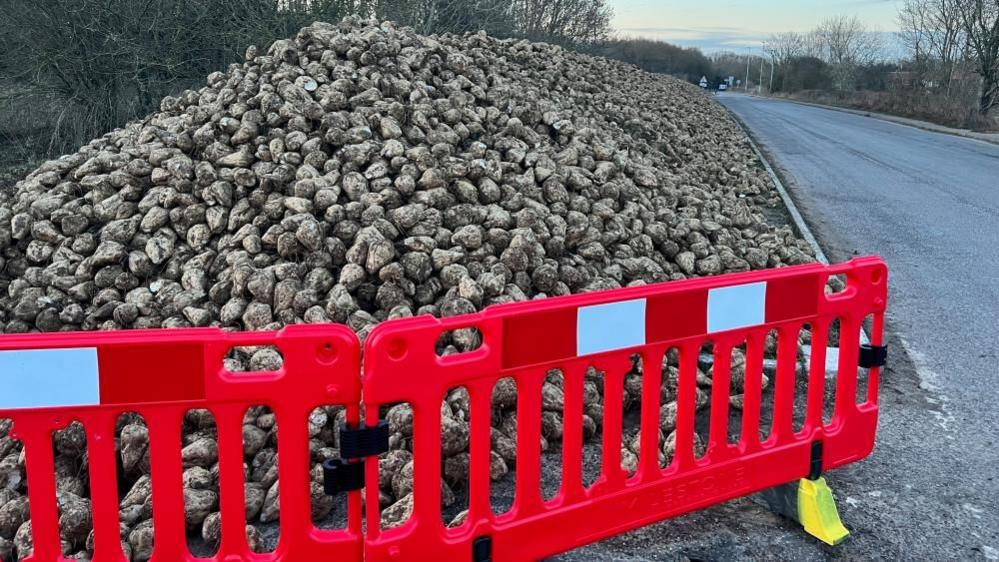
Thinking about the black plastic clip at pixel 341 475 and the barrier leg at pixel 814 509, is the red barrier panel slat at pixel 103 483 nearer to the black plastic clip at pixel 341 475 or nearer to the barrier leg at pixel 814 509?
the black plastic clip at pixel 341 475

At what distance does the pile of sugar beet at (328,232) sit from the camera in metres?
3.55

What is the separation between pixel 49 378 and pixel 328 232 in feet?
9.21

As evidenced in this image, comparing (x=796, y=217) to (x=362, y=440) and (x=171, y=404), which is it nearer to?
(x=362, y=440)

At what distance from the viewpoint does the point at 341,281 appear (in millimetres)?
4438

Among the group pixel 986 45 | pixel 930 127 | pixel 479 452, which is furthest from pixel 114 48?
pixel 986 45

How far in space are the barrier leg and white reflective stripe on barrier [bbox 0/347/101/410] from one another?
253 cm

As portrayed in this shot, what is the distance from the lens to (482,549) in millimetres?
2576

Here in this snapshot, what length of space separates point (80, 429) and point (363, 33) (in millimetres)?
4770

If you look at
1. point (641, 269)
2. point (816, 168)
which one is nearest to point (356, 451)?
point (641, 269)

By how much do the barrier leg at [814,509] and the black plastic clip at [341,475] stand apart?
1.81 m

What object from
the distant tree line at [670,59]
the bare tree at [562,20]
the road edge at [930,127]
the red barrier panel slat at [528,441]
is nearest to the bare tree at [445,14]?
the bare tree at [562,20]

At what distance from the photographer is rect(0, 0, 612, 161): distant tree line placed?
1235 cm

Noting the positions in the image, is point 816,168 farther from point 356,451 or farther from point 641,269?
point 356,451

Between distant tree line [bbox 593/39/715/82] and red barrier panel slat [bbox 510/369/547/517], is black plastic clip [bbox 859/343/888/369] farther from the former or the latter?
distant tree line [bbox 593/39/715/82]
